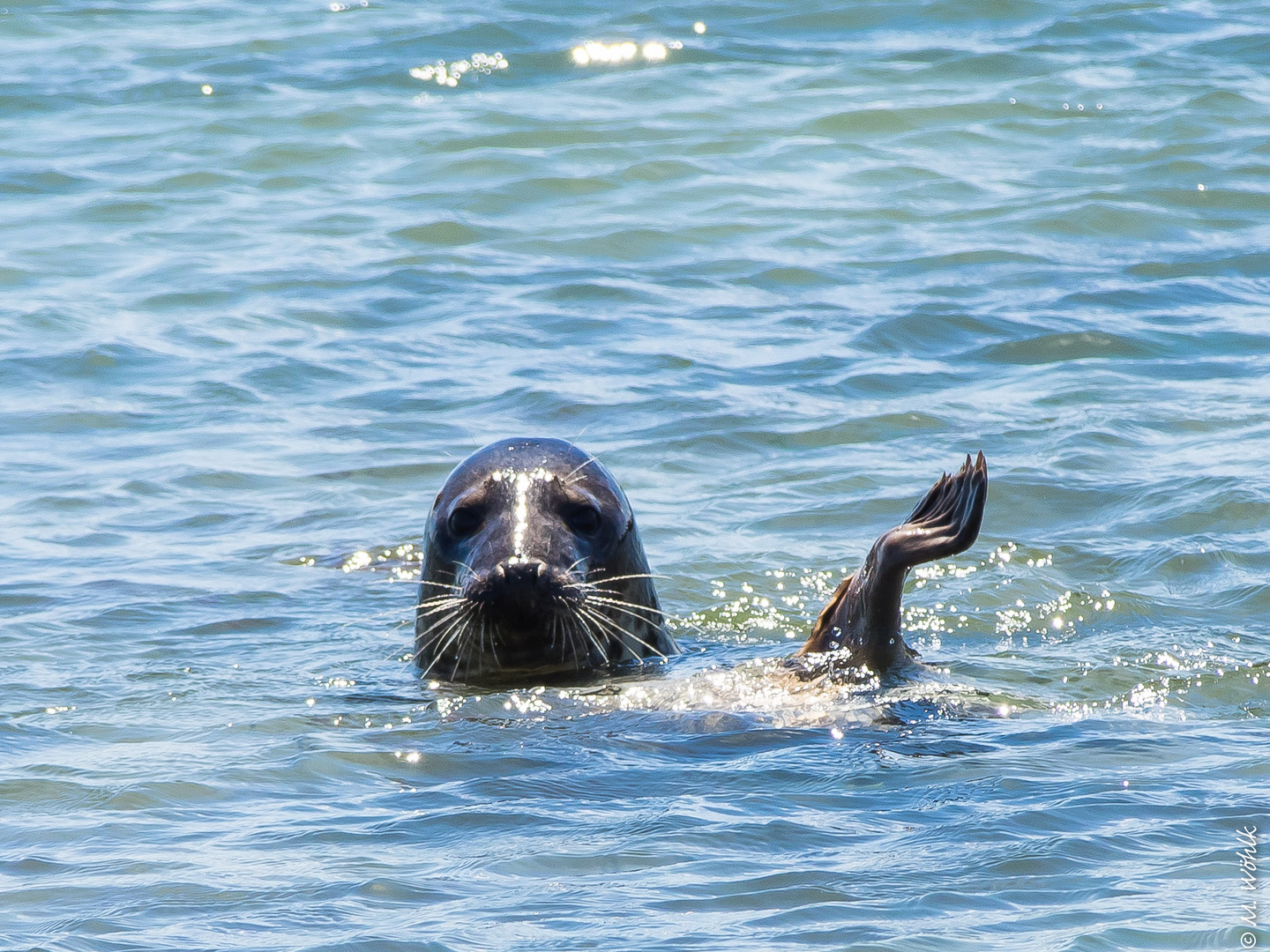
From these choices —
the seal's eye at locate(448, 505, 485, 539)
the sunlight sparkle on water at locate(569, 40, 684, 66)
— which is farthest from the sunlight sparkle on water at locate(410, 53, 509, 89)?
the seal's eye at locate(448, 505, 485, 539)

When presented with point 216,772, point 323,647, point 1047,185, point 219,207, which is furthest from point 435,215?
point 216,772

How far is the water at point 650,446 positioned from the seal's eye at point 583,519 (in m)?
0.54

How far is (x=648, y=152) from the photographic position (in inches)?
568

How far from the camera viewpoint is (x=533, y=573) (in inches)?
228

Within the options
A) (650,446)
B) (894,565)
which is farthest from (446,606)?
(650,446)

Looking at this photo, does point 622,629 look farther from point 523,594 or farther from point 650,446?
point 650,446

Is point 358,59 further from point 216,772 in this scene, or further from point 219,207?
point 216,772

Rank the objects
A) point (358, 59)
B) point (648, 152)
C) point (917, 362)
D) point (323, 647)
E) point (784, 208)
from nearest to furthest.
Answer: point (323, 647), point (917, 362), point (784, 208), point (648, 152), point (358, 59)

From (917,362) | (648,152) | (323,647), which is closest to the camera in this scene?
(323,647)

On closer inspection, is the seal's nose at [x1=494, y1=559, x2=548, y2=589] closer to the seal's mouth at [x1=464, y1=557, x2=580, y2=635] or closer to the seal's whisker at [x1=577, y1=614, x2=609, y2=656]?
the seal's mouth at [x1=464, y1=557, x2=580, y2=635]

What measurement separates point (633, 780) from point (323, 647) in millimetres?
2177

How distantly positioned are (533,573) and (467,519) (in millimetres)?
647

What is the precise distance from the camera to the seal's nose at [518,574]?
5758 millimetres

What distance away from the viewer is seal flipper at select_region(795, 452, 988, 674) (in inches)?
212
